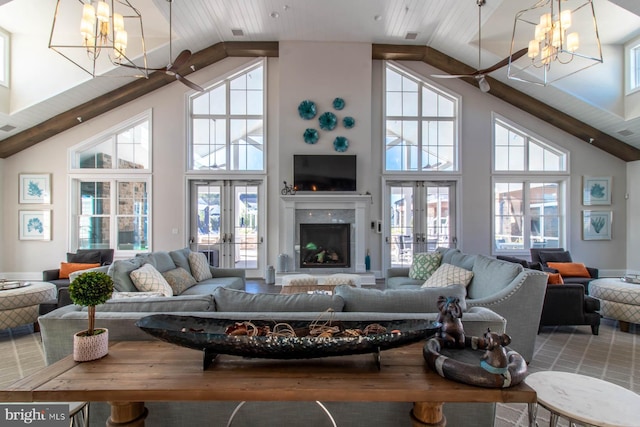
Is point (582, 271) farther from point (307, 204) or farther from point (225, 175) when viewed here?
point (225, 175)

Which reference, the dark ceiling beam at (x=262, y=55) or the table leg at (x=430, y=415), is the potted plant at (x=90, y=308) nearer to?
the table leg at (x=430, y=415)

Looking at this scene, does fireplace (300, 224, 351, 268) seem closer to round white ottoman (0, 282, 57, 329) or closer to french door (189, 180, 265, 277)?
french door (189, 180, 265, 277)

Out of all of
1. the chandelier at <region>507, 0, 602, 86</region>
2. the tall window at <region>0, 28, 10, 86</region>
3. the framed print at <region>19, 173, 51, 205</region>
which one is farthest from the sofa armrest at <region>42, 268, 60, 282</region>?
the chandelier at <region>507, 0, 602, 86</region>

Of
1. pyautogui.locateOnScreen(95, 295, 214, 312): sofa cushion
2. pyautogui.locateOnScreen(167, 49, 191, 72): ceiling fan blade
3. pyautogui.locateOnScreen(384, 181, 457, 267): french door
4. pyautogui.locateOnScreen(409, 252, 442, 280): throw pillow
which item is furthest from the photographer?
pyautogui.locateOnScreen(384, 181, 457, 267): french door

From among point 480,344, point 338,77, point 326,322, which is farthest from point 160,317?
point 338,77

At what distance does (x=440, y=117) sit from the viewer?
7.01 metres

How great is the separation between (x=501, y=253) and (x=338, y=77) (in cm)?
527

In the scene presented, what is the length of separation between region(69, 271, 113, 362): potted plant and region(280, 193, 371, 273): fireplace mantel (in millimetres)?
5084

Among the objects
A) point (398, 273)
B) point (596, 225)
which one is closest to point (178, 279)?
point (398, 273)

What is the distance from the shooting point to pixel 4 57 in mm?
5516

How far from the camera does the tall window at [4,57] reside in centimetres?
542

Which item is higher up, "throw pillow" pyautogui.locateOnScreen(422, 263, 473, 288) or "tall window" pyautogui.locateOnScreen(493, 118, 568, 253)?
"tall window" pyautogui.locateOnScreen(493, 118, 568, 253)

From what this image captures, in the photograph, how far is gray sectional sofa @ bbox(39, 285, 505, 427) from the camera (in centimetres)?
153

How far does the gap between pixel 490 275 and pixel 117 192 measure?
713cm
